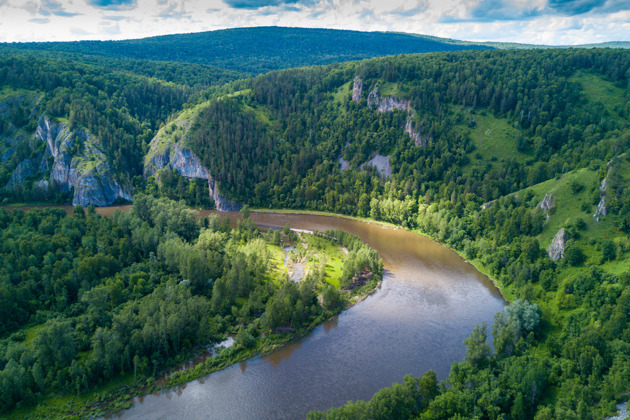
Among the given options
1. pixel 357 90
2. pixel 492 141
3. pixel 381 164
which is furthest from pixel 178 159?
pixel 492 141

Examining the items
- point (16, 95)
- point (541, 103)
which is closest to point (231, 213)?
point (16, 95)

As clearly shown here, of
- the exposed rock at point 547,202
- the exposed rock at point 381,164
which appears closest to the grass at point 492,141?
the exposed rock at point 381,164

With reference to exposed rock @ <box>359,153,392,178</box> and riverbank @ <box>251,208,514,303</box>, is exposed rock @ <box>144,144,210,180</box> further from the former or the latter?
exposed rock @ <box>359,153,392,178</box>

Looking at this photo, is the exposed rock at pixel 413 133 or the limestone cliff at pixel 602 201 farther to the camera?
the exposed rock at pixel 413 133

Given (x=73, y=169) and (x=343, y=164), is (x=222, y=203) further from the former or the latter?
(x=73, y=169)

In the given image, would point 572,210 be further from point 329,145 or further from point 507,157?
point 329,145

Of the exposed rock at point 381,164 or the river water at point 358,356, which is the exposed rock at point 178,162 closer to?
the exposed rock at point 381,164
